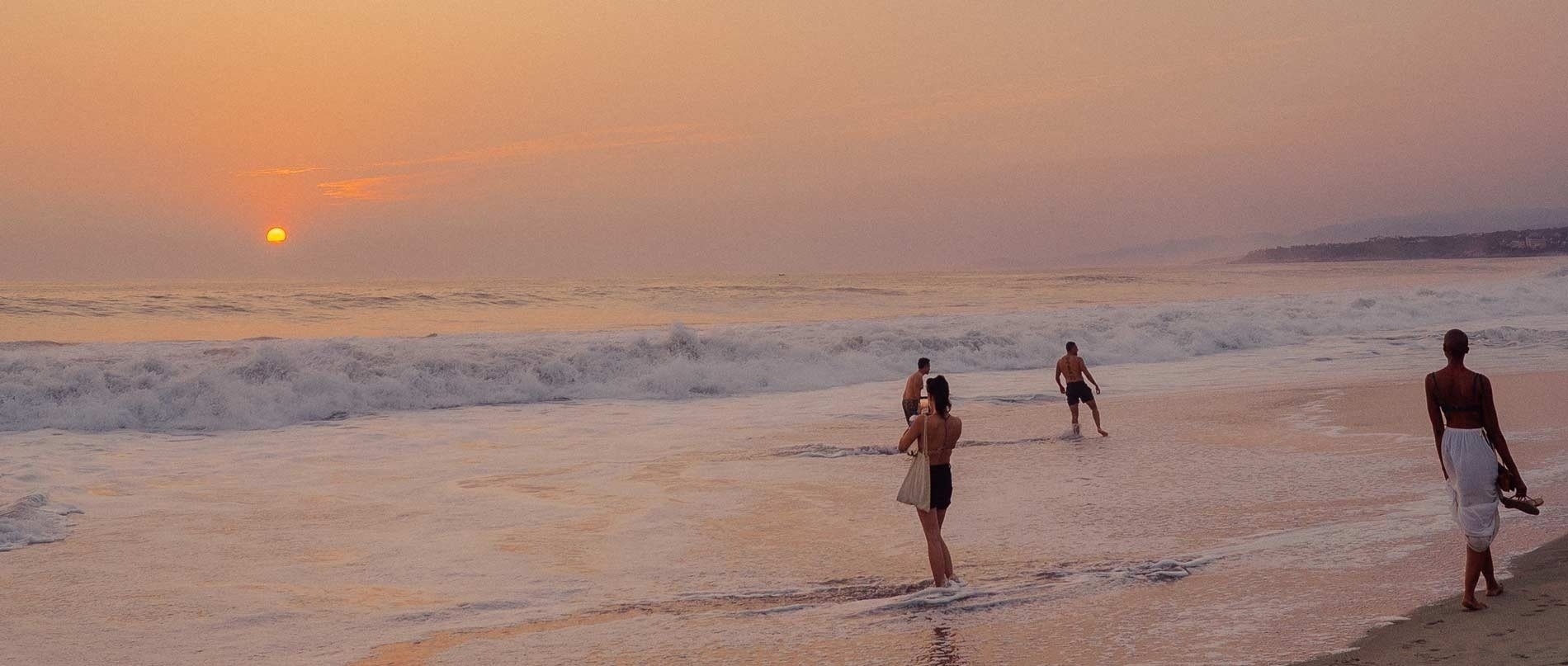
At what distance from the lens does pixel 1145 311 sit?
4216 cm

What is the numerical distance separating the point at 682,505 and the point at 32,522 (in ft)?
20.3

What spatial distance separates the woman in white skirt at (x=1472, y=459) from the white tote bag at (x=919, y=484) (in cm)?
325

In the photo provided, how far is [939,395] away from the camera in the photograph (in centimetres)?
843

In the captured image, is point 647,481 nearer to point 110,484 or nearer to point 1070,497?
point 1070,497

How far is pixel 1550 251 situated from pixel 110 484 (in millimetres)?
182979

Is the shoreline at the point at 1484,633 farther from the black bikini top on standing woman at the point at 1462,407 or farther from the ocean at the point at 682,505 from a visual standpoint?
the black bikini top on standing woman at the point at 1462,407

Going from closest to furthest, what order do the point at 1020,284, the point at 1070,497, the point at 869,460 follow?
the point at 1070,497
the point at 869,460
the point at 1020,284

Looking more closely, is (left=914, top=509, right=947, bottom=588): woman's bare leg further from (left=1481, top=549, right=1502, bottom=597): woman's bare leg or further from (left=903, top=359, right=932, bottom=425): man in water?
(left=903, top=359, right=932, bottom=425): man in water

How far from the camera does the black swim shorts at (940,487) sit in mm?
8328

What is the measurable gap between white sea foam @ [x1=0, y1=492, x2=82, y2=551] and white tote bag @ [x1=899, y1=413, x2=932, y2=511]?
782 cm

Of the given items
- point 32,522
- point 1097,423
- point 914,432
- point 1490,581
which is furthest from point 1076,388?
point 32,522

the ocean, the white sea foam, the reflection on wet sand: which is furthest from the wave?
the reflection on wet sand

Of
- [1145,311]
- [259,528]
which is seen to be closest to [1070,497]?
[259,528]

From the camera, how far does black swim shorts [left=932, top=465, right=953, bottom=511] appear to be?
8328mm
